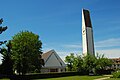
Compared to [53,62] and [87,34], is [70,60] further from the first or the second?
[87,34]

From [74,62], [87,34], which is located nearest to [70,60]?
[74,62]

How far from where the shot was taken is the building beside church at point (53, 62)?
74062 millimetres

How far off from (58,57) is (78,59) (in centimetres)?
1185

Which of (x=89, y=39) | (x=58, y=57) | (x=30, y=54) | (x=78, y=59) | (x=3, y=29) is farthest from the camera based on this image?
(x=89, y=39)

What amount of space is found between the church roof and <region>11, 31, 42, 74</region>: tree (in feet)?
70.4

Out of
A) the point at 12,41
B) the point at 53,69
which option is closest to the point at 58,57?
the point at 53,69

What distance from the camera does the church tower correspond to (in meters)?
90.0

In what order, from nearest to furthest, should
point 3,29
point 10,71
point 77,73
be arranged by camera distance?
1. point 3,29
2. point 10,71
3. point 77,73

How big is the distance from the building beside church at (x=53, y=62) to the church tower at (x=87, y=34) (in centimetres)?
1462

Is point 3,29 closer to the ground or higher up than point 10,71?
higher up

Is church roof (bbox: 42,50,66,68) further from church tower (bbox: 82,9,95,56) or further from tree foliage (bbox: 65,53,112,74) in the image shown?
church tower (bbox: 82,9,95,56)

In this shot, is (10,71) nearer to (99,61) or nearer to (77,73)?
(77,73)

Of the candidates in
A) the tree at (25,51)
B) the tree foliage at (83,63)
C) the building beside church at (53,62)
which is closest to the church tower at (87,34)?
the building beside church at (53,62)

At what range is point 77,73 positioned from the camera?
6450 cm
